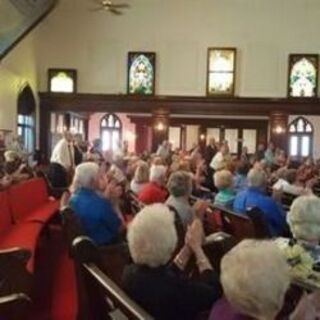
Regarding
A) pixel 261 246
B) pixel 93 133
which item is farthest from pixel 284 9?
pixel 261 246

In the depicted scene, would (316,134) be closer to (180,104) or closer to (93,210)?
(180,104)

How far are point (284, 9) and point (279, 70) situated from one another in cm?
177

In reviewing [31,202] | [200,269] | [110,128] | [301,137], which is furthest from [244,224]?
[110,128]

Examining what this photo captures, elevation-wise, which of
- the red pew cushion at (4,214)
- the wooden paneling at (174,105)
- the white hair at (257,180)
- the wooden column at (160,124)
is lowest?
the red pew cushion at (4,214)

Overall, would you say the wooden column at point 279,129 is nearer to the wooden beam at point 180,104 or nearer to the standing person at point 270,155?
the wooden beam at point 180,104

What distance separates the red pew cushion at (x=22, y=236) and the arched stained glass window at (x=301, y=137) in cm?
1645

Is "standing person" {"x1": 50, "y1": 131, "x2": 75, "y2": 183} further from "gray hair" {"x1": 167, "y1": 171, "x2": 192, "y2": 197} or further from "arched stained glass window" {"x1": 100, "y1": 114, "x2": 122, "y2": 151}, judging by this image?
"arched stained glass window" {"x1": 100, "y1": 114, "x2": 122, "y2": 151}

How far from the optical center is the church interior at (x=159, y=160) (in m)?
2.86

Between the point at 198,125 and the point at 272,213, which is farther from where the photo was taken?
the point at 198,125

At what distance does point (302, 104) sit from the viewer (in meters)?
17.6

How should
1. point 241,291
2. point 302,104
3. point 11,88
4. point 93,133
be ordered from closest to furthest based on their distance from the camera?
point 241,291
point 11,88
point 302,104
point 93,133

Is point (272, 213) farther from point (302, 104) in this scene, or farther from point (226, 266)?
point (302, 104)

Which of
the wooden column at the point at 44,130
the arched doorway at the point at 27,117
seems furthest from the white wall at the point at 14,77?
the wooden column at the point at 44,130

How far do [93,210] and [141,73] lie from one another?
43.4 ft
